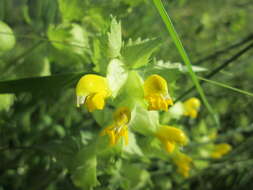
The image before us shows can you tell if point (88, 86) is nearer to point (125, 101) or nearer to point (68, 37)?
point (125, 101)

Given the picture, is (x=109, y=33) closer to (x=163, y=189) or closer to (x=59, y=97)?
(x=59, y=97)

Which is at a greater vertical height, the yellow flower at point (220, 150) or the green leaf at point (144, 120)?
the green leaf at point (144, 120)

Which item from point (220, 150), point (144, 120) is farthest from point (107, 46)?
point (220, 150)

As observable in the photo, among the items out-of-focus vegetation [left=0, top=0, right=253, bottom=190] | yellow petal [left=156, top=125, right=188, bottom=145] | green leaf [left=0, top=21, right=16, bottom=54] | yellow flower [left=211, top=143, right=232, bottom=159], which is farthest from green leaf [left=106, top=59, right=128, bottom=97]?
yellow flower [left=211, top=143, right=232, bottom=159]

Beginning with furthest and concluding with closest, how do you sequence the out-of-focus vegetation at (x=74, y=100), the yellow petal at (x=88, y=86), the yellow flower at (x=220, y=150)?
the yellow flower at (x=220, y=150), the out-of-focus vegetation at (x=74, y=100), the yellow petal at (x=88, y=86)

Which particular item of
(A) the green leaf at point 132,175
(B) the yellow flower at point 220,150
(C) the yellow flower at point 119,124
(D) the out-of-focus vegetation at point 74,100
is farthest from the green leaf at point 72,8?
(B) the yellow flower at point 220,150

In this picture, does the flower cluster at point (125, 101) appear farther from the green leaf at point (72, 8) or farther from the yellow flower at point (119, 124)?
the green leaf at point (72, 8)
